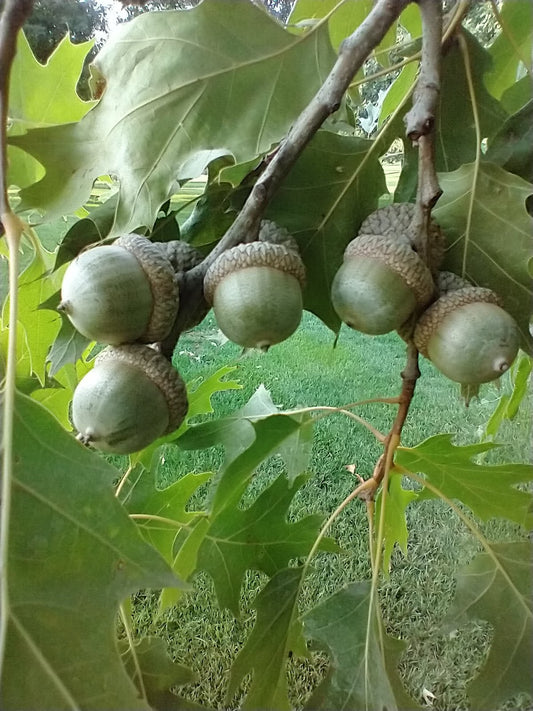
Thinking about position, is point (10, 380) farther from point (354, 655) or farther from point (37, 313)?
point (354, 655)

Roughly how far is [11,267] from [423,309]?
33 cm

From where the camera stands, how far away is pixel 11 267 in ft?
1.55

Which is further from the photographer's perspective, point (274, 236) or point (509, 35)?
point (509, 35)

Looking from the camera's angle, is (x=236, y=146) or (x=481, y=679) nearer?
(x=236, y=146)

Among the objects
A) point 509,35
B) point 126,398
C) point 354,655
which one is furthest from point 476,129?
point 354,655

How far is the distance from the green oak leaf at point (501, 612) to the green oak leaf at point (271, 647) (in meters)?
0.20

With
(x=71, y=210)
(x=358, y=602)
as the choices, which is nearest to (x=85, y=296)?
(x=71, y=210)

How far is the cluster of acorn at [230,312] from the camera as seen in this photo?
455 mm

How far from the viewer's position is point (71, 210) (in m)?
0.54

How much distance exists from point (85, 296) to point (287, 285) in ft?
0.49

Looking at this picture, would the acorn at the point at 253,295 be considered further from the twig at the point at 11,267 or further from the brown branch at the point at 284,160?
the twig at the point at 11,267

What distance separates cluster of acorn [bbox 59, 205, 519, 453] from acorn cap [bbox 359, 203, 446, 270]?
0.03 metres

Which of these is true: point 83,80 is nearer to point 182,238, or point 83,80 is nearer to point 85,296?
point 182,238

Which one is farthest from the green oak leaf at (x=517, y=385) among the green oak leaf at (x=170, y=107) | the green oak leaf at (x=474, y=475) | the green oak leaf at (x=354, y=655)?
the green oak leaf at (x=170, y=107)
